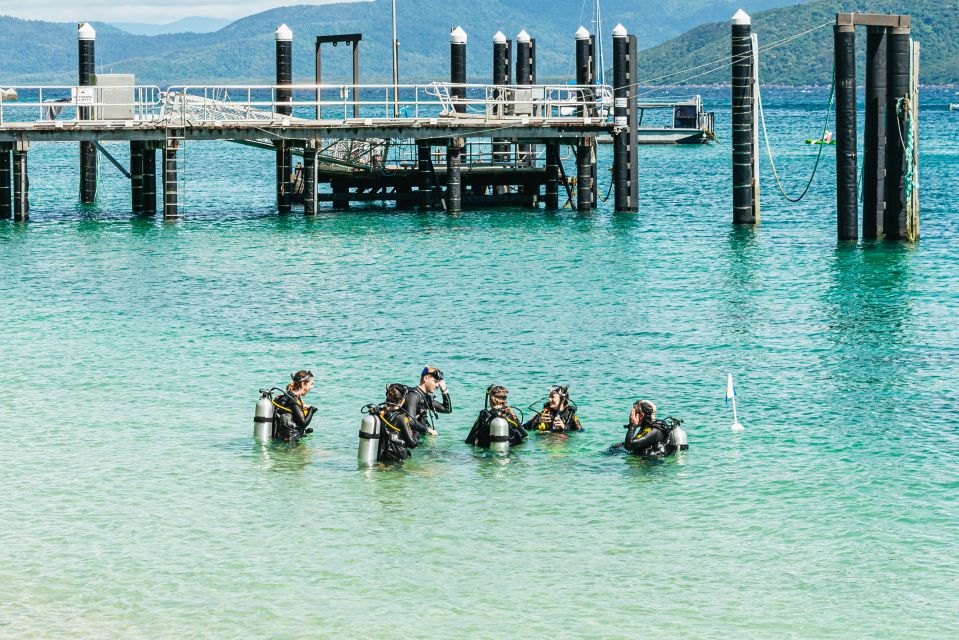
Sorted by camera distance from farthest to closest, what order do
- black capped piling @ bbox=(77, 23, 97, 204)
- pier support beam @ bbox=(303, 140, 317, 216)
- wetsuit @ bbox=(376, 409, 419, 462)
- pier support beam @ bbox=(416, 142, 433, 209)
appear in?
pier support beam @ bbox=(416, 142, 433, 209), black capped piling @ bbox=(77, 23, 97, 204), pier support beam @ bbox=(303, 140, 317, 216), wetsuit @ bbox=(376, 409, 419, 462)

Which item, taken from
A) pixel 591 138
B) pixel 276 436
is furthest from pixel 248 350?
pixel 591 138

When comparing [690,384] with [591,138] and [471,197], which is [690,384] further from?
[471,197]

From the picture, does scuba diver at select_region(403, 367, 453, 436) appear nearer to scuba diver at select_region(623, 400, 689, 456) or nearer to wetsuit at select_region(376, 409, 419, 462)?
wetsuit at select_region(376, 409, 419, 462)

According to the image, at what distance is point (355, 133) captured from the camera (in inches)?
1885

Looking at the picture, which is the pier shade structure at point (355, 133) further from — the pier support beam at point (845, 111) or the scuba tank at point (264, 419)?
the scuba tank at point (264, 419)

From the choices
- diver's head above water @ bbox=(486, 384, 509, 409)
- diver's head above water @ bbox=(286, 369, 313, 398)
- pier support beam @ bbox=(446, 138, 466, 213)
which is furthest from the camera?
pier support beam @ bbox=(446, 138, 466, 213)

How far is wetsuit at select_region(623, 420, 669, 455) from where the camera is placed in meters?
19.4

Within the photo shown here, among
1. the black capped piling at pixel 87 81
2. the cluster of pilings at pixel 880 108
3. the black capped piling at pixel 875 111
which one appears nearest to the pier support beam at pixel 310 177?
the black capped piling at pixel 87 81

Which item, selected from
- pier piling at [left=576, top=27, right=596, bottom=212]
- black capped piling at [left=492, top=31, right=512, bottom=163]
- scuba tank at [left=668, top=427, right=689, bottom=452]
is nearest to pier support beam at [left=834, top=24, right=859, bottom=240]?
pier piling at [left=576, top=27, right=596, bottom=212]

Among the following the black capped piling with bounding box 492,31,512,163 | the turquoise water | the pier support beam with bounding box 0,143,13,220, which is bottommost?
the turquoise water

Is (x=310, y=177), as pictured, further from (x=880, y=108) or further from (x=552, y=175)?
(x=880, y=108)

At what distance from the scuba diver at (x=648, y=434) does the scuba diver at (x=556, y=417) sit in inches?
51.7

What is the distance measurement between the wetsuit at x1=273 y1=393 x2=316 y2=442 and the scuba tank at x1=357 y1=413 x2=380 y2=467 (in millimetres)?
1597

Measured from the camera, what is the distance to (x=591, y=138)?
50.1 m
